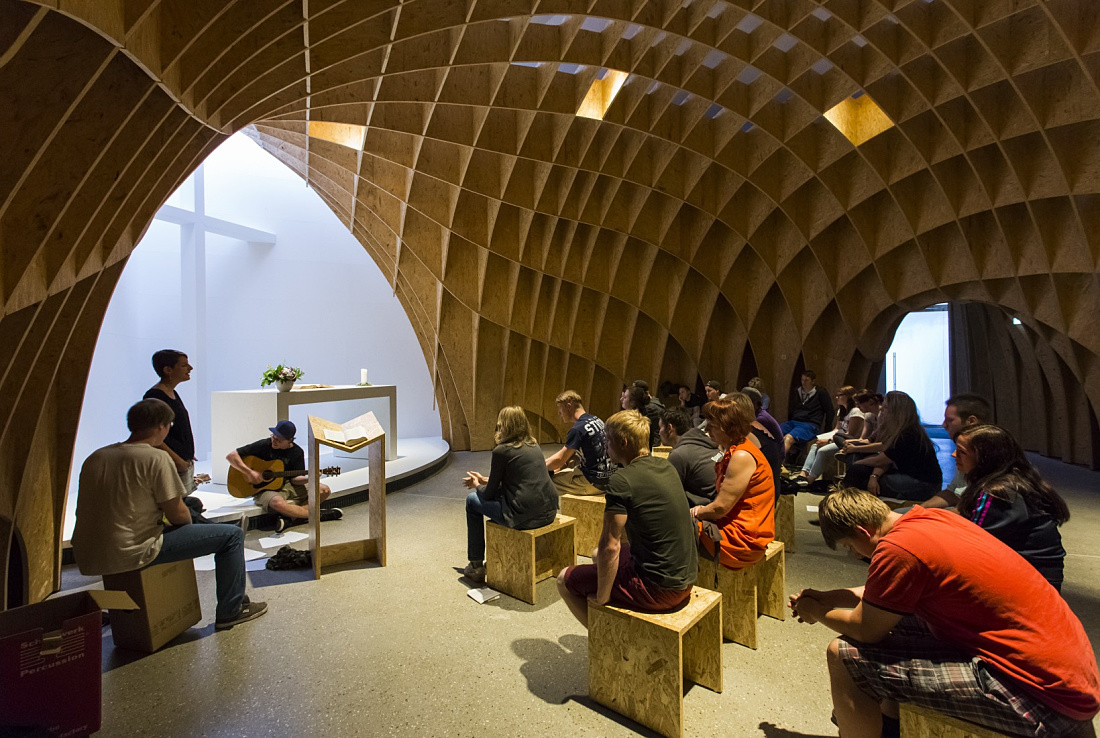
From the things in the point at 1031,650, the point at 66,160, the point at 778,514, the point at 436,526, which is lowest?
the point at 436,526

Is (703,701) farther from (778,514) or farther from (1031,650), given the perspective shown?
(778,514)

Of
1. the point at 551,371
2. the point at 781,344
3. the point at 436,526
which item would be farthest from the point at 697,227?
the point at 436,526

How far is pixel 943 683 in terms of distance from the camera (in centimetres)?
230

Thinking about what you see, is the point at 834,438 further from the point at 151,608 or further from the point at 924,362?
the point at 924,362

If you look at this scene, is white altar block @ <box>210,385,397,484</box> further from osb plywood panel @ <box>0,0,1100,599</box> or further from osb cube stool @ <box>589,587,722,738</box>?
osb cube stool @ <box>589,587,722,738</box>

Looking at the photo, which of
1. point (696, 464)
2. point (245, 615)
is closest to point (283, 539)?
point (245, 615)

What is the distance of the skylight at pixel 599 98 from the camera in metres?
10.4

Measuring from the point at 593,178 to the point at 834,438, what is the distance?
775 centimetres

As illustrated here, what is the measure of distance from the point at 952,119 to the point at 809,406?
533cm

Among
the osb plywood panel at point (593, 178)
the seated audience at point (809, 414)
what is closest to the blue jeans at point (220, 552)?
the osb plywood panel at point (593, 178)

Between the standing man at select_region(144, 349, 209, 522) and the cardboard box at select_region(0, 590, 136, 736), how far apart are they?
2.17 meters

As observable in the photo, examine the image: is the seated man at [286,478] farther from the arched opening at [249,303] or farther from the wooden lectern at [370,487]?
the arched opening at [249,303]

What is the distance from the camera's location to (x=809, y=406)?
34.8 feet

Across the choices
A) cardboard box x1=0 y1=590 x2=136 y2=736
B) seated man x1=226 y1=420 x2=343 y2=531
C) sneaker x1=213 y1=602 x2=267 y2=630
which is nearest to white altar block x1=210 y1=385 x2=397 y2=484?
seated man x1=226 y1=420 x2=343 y2=531
